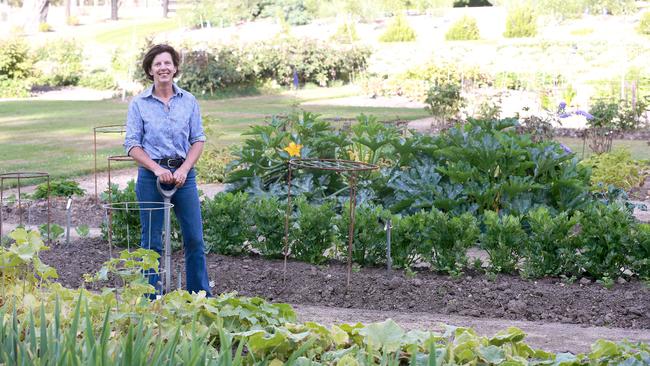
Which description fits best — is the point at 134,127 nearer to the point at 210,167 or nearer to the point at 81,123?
the point at 210,167

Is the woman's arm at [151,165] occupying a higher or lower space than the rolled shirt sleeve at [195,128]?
lower

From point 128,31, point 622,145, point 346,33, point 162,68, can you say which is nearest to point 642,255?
point 162,68

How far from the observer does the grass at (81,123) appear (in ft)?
40.0

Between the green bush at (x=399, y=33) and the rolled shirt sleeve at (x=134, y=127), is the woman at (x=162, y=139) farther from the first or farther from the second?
the green bush at (x=399, y=33)

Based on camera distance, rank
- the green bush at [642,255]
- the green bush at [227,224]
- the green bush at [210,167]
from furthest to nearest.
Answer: the green bush at [210,167] → the green bush at [227,224] → the green bush at [642,255]

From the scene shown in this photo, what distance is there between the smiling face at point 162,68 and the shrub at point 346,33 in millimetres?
23668

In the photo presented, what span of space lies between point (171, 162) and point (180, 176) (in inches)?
5.2

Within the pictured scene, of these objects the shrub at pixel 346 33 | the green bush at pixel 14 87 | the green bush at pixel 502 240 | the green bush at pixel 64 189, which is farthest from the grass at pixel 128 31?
the green bush at pixel 502 240

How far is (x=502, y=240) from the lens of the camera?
228 inches

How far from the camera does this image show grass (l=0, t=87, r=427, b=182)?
12.2m

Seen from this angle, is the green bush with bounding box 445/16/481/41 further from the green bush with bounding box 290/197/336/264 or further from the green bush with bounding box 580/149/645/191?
the green bush with bounding box 290/197/336/264

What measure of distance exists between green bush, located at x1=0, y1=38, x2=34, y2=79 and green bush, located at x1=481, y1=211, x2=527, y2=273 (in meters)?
20.9

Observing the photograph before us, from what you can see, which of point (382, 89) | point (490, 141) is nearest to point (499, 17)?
point (382, 89)

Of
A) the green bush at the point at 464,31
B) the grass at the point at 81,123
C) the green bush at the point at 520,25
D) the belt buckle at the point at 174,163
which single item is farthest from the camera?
the green bush at the point at 520,25
